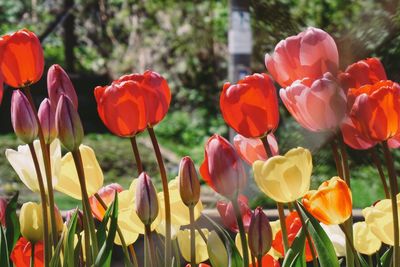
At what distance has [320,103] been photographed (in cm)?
92

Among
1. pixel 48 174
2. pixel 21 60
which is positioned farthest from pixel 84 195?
pixel 21 60

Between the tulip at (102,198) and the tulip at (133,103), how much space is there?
139 millimetres

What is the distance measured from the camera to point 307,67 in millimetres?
982

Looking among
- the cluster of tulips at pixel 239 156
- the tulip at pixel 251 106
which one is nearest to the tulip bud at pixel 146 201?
the cluster of tulips at pixel 239 156

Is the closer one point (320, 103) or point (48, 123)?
point (320, 103)

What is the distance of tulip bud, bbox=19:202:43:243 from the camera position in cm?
105

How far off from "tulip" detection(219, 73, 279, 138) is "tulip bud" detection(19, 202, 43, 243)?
0.23m

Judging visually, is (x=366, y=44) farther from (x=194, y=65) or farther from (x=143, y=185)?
(x=194, y=65)

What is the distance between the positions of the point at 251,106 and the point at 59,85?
0.19 meters

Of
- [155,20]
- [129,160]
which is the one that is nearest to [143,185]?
[129,160]

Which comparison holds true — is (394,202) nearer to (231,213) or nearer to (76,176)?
(231,213)

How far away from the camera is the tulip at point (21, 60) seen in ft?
3.21

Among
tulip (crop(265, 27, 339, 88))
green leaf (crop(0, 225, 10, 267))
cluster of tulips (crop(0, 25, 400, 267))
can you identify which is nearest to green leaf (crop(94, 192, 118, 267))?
cluster of tulips (crop(0, 25, 400, 267))

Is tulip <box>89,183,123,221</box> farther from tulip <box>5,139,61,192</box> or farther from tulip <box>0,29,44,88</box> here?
tulip <box>0,29,44,88</box>
